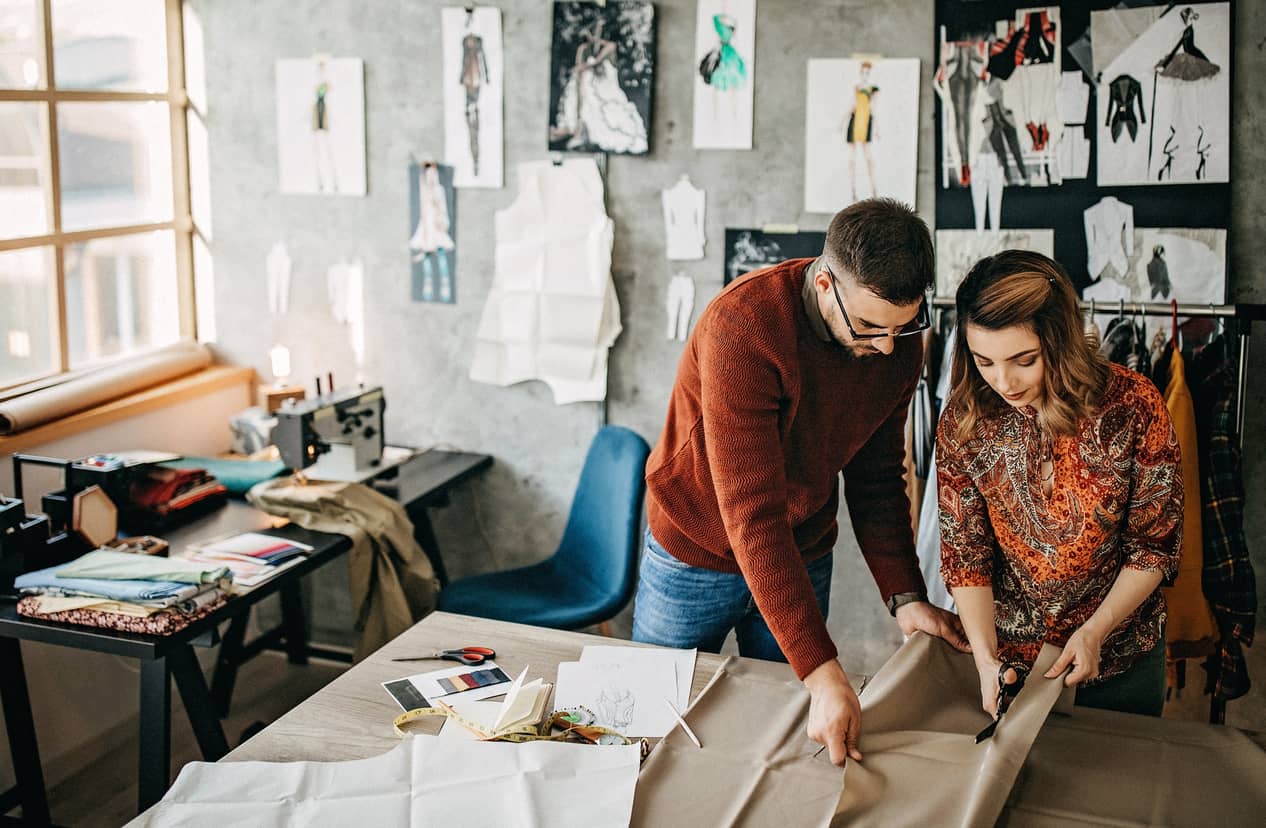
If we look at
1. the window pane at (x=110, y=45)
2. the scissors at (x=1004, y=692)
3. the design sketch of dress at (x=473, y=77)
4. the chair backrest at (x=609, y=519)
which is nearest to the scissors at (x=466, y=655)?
the scissors at (x=1004, y=692)

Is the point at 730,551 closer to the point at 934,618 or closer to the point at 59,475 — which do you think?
the point at 934,618

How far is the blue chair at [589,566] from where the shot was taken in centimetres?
334

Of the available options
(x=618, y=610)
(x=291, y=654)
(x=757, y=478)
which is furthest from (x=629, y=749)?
(x=291, y=654)

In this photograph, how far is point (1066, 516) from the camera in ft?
6.33

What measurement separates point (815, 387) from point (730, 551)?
390 mm

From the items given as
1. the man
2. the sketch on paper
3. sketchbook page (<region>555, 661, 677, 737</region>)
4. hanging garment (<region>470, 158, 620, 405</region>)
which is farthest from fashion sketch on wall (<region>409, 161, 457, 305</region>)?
sketchbook page (<region>555, 661, 677, 737</region>)

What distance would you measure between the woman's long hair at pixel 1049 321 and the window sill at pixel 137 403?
8.73 ft

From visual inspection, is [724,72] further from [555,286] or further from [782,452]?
[782,452]

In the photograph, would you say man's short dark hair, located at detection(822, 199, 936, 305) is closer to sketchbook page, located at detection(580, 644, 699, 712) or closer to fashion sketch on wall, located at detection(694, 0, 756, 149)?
sketchbook page, located at detection(580, 644, 699, 712)

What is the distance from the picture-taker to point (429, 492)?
354cm

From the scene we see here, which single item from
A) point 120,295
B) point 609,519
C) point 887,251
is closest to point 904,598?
point 887,251

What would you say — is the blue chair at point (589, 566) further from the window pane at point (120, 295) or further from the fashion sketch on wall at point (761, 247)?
the window pane at point (120, 295)

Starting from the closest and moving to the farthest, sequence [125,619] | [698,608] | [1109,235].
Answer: [698,608]
[125,619]
[1109,235]

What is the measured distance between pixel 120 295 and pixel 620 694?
2.70 metres
